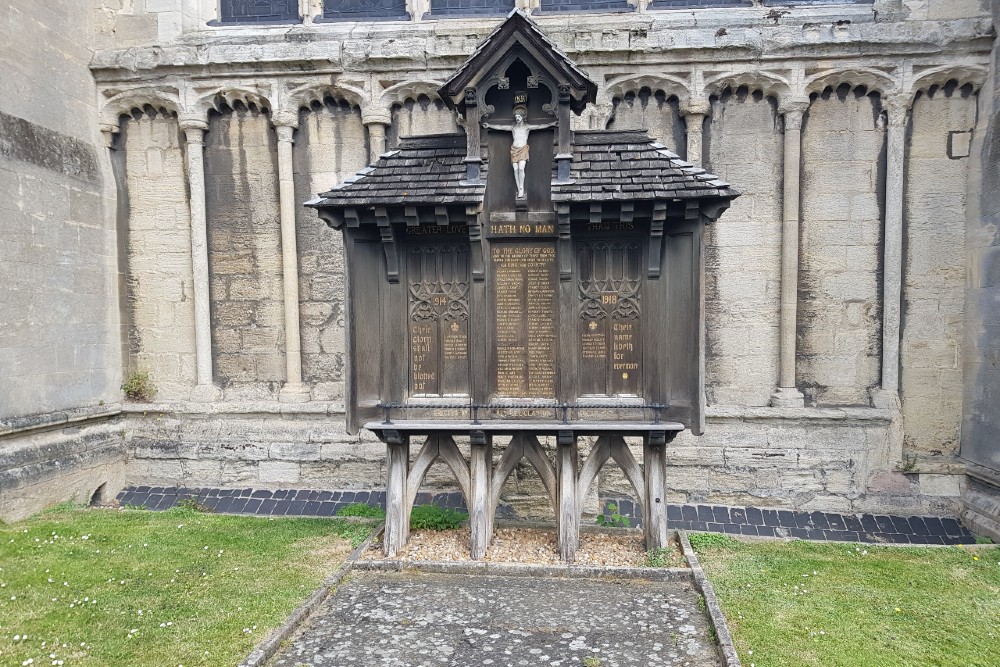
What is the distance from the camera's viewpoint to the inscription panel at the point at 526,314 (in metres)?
5.73

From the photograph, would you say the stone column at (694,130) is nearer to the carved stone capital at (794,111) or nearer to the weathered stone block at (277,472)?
the carved stone capital at (794,111)

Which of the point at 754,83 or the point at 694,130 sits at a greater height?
the point at 754,83

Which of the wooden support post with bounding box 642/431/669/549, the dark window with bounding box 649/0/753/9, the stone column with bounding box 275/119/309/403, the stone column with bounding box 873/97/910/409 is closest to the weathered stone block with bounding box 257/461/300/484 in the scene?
the stone column with bounding box 275/119/309/403

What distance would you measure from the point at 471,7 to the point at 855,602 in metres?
8.74

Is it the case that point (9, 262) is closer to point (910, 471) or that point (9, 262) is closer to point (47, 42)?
point (47, 42)

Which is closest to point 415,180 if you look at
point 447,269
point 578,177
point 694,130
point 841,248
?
point 447,269

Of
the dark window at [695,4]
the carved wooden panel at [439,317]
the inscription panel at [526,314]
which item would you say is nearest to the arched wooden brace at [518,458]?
the inscription panel at [526,314]

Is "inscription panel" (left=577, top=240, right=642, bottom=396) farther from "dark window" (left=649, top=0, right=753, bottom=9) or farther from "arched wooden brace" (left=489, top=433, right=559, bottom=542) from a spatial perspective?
"dark window" (left=649, top=0, right=753, bottom=9)

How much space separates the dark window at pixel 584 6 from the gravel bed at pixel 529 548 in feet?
23.6

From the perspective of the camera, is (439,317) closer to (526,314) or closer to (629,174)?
(526,314)

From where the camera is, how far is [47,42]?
7820 millimetres

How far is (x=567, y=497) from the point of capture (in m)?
5.96

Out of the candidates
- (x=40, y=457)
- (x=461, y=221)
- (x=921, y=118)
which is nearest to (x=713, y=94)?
(x=921, y=118)

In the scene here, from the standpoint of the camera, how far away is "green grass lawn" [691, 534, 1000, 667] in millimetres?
4340
